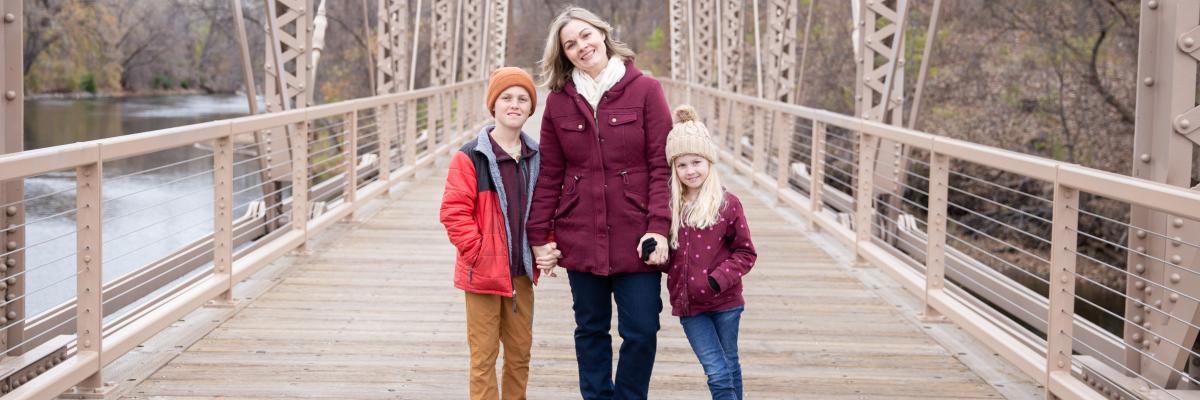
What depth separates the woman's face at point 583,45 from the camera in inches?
128

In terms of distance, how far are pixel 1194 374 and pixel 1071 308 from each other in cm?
41

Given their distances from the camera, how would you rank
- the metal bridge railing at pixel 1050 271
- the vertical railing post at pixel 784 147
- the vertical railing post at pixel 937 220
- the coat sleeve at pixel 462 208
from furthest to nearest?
the vertical railing post at pixel 784 147
the vertical railing post at pixel 937 220
the metal bridge railing at pixel 1050 271
the coat sleeve at pixel 462 208

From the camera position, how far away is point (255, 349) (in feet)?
15.2

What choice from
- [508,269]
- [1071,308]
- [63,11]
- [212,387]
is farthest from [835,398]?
[63,11]

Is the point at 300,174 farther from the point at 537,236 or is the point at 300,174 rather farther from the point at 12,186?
the point at 537,236

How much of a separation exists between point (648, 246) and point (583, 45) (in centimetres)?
57

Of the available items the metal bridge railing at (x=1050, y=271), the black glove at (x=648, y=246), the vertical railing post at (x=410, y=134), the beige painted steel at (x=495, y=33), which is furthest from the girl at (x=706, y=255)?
the beige painted steel at (x=495, y=33)

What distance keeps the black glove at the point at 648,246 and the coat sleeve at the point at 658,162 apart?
30 mm

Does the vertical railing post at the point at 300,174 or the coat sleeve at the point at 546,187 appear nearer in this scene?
the coat sleeve at the point at 546,187

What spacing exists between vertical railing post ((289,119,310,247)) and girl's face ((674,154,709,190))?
380cm

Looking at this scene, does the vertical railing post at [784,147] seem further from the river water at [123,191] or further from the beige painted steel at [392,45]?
the beige painted steel at [392,45]

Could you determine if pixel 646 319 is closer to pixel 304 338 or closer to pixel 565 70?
pixel 565 70

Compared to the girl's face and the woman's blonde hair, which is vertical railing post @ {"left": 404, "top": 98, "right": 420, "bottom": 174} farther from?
the girl's face

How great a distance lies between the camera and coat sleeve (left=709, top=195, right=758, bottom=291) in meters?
3.28
